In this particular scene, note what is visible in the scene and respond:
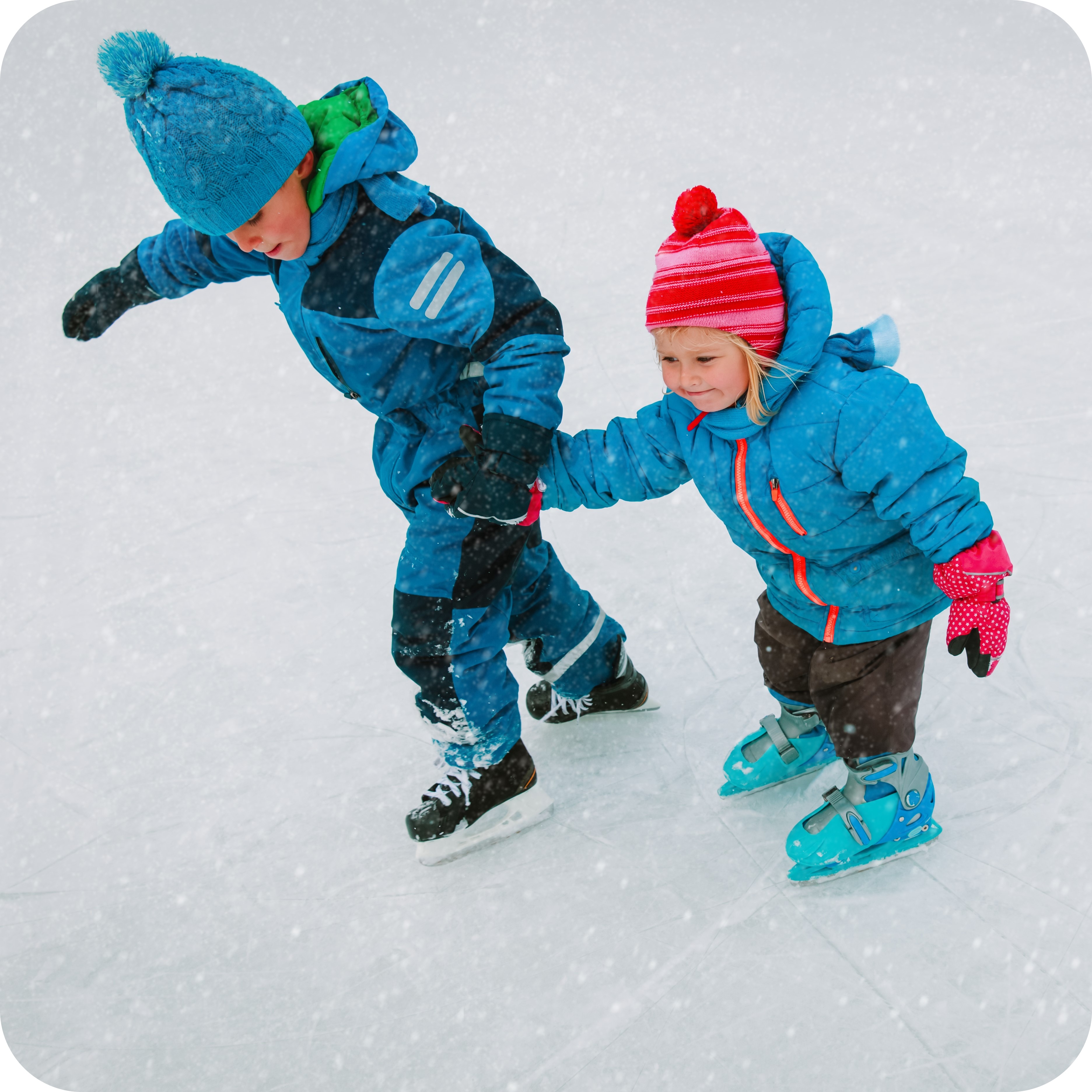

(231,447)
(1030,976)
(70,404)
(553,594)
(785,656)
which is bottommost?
(1030,976)

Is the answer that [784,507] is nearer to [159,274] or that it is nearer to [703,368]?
[703,368]

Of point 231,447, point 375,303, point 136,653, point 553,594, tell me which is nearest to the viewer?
point 375,303

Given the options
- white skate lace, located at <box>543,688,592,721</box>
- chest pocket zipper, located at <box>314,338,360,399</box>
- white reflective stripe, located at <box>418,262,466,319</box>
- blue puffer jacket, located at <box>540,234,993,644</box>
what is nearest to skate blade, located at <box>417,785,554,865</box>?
white skate lace, located at <box>543,688,592,721</box>

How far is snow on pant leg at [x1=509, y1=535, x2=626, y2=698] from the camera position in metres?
1.86

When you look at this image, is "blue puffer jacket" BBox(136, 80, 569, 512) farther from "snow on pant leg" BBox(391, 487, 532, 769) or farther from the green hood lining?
"snow on pant leg" BBox(391, 487, 532, 769)

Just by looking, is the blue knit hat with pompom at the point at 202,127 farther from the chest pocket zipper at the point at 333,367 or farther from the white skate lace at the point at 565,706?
the white skate lace at the point at 565,706

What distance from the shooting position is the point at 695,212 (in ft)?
4.29

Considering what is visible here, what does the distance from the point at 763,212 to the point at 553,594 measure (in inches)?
93.9

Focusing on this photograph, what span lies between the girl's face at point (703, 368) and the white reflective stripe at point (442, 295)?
28 cm

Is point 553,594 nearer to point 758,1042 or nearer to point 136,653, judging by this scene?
point 758,1042

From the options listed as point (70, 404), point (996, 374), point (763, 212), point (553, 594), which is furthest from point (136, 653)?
point (763, 212)

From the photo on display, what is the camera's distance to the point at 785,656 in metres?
1.72

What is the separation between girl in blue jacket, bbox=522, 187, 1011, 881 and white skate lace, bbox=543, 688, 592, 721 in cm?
46

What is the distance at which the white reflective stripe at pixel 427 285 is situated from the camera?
1.40m
